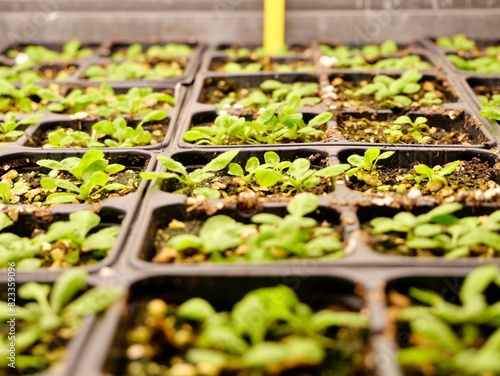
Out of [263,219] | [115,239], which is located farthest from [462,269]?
[115,239]

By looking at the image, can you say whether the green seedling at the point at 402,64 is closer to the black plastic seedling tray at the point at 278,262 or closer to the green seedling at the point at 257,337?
the black plastic seedling tray at the point at 278,262

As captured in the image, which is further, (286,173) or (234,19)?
(234,19)

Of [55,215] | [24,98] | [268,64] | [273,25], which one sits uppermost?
[273,25]

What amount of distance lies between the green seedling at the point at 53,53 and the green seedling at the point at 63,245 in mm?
1311

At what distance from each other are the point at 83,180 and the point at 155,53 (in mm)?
1053

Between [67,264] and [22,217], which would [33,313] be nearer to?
[67,264]

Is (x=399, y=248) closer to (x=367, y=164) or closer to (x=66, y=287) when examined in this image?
(x=367, y=164)

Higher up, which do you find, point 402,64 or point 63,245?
point 402,64

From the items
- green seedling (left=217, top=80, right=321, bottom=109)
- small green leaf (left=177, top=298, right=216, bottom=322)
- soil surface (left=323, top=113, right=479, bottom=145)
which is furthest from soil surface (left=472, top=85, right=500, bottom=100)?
small green leaf (left=177, top=298, right=216, bottom=322)

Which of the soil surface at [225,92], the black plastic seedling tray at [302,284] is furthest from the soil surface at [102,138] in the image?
the black plastic seedling tray at [302,284]

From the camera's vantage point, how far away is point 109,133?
1564 millimetres

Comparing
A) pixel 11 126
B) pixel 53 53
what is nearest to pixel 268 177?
pixel 11 126

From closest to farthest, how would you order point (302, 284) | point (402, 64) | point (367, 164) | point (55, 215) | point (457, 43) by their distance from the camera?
1. point (302, 284)
2. point (55, 215)
3. point (367, 164)
4. point (402, 64)
5. point (457, 43)

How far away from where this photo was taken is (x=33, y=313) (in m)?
0.88
